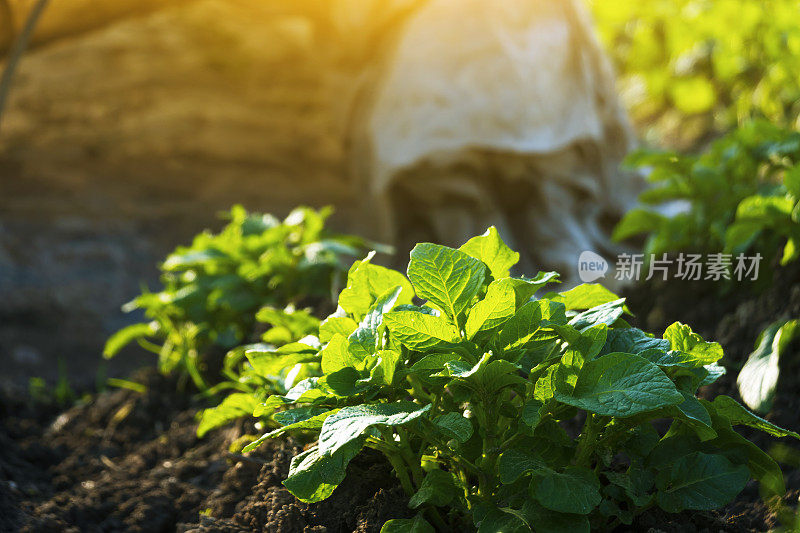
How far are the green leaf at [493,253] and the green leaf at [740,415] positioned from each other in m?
0.42

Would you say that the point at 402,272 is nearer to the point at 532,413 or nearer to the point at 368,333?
the point at 368,333

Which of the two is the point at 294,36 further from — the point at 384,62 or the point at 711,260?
the point at 711,260

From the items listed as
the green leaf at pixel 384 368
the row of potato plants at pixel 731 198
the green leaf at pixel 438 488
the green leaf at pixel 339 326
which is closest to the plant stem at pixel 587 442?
the green leaf at pixel 438 488

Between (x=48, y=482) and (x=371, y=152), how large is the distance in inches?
104

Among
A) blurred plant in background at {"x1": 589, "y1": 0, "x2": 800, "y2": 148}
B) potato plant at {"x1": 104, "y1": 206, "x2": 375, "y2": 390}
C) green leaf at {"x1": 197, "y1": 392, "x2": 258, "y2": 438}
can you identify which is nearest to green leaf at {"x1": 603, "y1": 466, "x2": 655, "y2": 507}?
green leaf at {"x1": 197, "y1": 392, "x2": 258, "y2": 438}

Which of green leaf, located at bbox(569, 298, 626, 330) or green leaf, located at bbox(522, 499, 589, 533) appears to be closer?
green leaf, located at bbox(522, 499, 589, 533)

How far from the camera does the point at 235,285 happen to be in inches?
94.4

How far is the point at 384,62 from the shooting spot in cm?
426

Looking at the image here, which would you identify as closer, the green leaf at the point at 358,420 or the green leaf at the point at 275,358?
the green leaf at the point at 358,420

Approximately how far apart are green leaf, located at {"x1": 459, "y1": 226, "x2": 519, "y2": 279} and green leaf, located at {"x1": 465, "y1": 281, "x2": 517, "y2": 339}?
0.17 m

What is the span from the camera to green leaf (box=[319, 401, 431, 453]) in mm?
1031

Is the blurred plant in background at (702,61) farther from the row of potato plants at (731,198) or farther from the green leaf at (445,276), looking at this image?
the green leaf at (445,276)

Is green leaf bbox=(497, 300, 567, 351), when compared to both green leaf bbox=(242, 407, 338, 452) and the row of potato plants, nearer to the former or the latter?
green leaf bbox=(242, 407, 338, 452)

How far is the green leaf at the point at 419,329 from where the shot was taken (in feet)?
3.80
